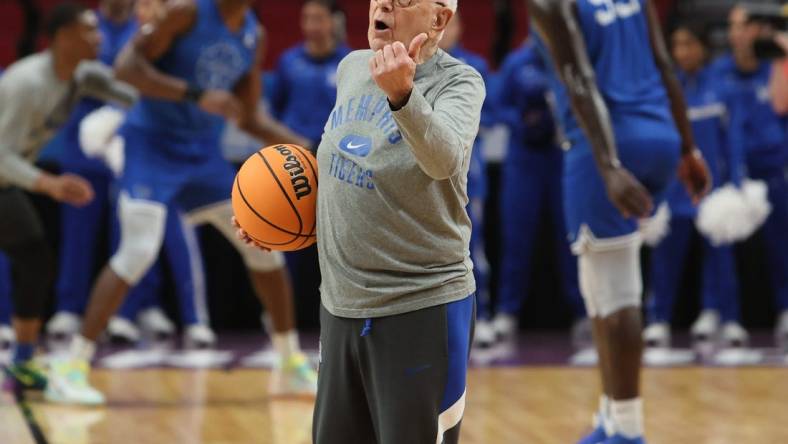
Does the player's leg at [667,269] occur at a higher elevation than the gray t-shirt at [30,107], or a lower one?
lower

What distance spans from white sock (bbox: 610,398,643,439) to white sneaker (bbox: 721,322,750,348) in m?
3.86

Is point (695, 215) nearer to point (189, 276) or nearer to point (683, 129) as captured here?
point (189, 276)

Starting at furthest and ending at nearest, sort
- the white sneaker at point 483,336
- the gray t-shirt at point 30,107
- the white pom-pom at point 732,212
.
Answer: the white sneaker at point 483,336 → the white pom-pom at point 732,212 → the gray t-shirt at point 30,107

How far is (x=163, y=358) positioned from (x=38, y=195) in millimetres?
1946

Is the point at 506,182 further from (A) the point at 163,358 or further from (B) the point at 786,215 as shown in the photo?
(A) the point at 163,358

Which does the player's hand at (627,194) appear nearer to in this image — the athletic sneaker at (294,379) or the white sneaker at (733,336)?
the athletic sneaker at (294,379)

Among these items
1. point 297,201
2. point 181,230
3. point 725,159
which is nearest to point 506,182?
point 725,159

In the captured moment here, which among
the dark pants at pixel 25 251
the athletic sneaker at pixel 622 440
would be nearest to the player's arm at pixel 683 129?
the athletic sneaker at pixel 622 440

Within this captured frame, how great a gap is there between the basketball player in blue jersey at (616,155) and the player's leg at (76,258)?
4828mm

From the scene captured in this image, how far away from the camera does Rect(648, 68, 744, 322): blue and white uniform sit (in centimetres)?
834

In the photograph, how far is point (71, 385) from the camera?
6.34 m

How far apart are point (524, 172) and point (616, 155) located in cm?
399

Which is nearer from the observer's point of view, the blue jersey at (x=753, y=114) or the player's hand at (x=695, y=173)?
the player's hand at (x=695, y=173)

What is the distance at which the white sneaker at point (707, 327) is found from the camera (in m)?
8.51
